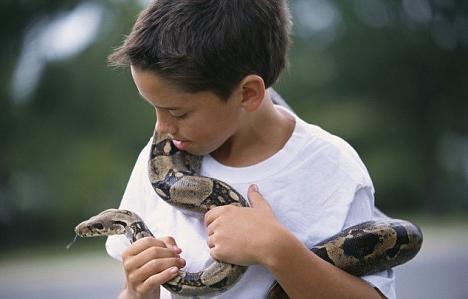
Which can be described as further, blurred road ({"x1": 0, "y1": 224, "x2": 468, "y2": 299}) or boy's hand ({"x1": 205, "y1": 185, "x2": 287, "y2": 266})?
blurred road ({"x1": 0, "y1": 224, "x2": 468, "y2": 299})

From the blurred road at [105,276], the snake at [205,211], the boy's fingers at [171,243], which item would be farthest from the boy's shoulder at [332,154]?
the blurred road at [105,276]

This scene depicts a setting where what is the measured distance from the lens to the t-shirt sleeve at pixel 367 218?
6.81 ft

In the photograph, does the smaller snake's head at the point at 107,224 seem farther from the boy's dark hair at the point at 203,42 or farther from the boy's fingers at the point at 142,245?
the boy's dark hair at the point at 203,42

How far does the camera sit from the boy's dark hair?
1.95 meters

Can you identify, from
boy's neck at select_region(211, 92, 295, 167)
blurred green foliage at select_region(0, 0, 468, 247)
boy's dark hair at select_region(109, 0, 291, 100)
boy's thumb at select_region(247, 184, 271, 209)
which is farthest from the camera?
blurred green foliage at select_region(0, 0, 468, 247)

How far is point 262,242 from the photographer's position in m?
1.96

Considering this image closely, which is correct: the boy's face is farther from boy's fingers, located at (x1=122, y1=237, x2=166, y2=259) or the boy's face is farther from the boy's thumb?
boy's fingers, located at (x1=122, y1=237, x2=166, y2=259)

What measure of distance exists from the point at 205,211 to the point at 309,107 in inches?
570

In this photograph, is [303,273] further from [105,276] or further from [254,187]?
[105,276]

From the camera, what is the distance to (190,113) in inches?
78.9

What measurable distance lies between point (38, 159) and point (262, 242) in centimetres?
1325

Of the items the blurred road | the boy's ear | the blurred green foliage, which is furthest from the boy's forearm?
the blurred green foliage

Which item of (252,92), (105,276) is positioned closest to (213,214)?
(252,92)

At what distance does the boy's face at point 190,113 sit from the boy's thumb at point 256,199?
16cm
